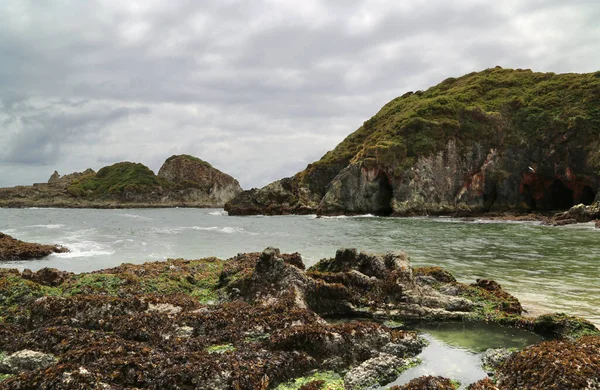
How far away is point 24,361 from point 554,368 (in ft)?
29.5

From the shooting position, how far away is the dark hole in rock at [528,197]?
7775 centimetres

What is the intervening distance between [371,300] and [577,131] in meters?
79.7

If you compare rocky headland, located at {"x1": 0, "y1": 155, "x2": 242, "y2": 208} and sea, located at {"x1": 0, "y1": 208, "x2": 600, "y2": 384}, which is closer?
sea, located at {"x1": 0, "y1": 208, "x2": 600, "y2": 384}

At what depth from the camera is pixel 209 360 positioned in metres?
6.49

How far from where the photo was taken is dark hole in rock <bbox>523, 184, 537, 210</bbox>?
7775 centimetres

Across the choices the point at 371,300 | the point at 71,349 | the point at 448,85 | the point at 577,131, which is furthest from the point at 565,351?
the point at 448,85

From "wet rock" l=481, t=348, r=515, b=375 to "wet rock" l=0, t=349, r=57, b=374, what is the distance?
805cm

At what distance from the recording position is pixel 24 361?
681 centimetres

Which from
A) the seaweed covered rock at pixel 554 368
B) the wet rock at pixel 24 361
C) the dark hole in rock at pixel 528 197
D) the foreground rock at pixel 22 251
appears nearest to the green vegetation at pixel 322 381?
the seaweed covered rock at pixel 554 368

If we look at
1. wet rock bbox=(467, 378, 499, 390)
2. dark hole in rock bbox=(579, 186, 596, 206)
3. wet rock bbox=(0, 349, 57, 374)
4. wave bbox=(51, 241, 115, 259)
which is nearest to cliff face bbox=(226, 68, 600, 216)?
dark hole in rock bbox=(579, 186, 596, 206)

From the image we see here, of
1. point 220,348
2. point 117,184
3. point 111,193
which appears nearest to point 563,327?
point 220,348

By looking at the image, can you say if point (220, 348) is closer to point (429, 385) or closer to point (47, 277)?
point (429, 385)

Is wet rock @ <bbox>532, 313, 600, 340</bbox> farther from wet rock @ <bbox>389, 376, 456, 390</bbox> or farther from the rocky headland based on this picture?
the rocky headland

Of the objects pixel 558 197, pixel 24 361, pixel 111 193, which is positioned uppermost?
pixel 111 193
